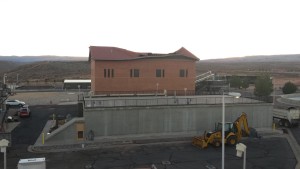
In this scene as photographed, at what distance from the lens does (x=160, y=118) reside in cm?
3125

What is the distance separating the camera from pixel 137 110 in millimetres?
30562

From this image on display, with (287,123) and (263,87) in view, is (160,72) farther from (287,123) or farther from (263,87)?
(263,87)

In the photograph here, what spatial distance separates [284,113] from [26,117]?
36063 millimetres

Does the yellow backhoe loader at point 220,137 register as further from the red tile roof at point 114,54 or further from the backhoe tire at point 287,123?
the red tile roof at point 114,54

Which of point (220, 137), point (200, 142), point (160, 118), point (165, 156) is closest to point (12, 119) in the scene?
point (160, 118)

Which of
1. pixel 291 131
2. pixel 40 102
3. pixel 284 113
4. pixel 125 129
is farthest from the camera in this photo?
pixel 40 102

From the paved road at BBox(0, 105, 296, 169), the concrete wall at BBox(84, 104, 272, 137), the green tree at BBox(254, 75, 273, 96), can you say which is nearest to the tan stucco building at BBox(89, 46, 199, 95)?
the concrete wall at BBox(84, 104, 272, 137)

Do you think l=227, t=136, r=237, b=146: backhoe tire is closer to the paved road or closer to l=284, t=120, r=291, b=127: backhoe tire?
the paved road

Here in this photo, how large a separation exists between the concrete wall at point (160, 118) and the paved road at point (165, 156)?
377 centimetres

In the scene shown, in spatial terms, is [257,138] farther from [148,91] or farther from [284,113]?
[148,91]

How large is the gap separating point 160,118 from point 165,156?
7.43m

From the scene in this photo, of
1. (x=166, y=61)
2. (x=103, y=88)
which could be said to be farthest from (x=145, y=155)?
(x=166, y=61)

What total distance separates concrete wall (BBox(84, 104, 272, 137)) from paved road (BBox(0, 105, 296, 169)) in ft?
12.4

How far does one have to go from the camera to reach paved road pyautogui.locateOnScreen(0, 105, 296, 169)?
2202 cm
